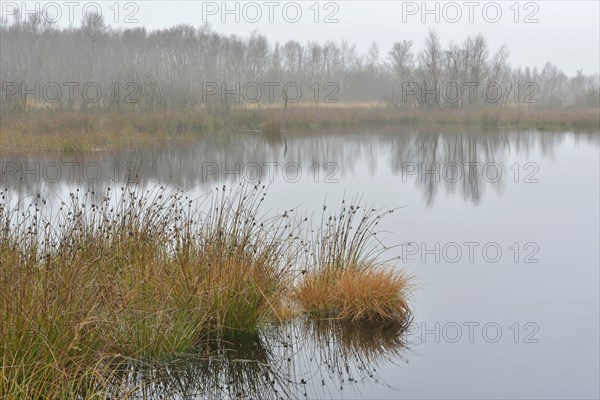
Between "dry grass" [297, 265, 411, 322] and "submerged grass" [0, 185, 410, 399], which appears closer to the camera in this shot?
"submerged grass" [0, 185, 410, 399]

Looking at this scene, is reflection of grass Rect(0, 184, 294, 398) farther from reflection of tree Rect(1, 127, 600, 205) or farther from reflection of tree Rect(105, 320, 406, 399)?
reflection of tree Rect(1, 127, 600, 205)

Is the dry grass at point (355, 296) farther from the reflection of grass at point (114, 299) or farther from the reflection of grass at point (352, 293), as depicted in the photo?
the reflection of grass at point (114, 299)

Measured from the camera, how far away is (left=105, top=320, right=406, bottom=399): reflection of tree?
11.9 feet

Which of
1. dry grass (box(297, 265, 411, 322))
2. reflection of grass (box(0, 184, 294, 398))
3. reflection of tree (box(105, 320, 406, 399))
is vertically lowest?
reflection of tree (box(105, 320, 406, 399))

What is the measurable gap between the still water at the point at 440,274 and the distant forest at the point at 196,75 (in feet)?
27.8

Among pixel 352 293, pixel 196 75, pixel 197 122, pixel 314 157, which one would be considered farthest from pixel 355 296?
pixel 196 75

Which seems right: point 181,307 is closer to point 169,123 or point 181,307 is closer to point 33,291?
point 33,291

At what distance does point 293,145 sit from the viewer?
66.2ft

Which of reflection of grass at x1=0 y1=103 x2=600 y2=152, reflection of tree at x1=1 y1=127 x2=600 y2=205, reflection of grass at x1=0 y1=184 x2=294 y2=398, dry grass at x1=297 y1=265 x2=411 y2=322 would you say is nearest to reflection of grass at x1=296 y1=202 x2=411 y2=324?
dry grass at x1=297 y1=265 x2=411 y2=322

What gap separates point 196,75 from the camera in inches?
1644

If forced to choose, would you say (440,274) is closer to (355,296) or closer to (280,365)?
(355,296)

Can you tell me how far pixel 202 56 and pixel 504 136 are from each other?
27.0 metres

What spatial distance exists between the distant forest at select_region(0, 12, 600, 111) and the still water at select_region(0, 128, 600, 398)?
8.48 meters

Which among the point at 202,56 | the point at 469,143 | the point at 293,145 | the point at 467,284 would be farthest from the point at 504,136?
the point at 202,56
